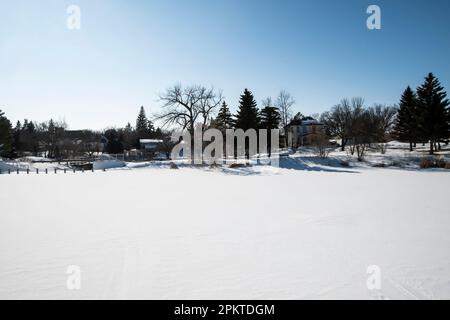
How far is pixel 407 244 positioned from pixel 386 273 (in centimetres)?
181

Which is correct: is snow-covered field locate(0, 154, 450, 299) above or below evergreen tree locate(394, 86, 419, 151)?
below

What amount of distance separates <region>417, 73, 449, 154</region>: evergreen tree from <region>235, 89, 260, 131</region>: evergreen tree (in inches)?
894

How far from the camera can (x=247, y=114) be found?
136ft

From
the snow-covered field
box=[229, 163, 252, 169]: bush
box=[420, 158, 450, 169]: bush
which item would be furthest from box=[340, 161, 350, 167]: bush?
the snow-covered field

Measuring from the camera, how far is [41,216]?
345 inches

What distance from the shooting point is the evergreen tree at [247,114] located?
4131 centimetres

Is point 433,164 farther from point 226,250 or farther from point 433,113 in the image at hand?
point 226,250

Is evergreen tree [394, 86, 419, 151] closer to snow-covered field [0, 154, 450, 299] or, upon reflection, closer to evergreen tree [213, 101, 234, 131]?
evergreen tree [213, 101, 234, 131]

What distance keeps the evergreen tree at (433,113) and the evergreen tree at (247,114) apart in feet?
74.5

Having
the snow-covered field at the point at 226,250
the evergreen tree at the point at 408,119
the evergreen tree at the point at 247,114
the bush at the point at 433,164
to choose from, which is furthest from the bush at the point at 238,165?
the evergreen tree at the point at 408,119

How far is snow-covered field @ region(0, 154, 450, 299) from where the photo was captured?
13.7ft

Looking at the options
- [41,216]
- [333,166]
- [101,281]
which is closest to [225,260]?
[101,281]

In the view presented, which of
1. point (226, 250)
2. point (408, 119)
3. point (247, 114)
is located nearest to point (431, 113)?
point (408, 119)

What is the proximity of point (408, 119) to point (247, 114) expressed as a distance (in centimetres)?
2599
